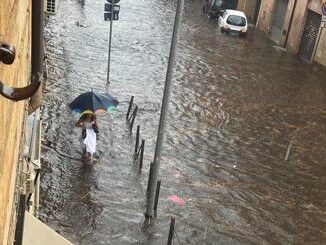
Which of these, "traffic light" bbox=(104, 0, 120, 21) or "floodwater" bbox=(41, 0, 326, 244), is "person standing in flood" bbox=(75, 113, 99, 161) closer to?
"floodwater" bbox=(41, 0, 326, 244)

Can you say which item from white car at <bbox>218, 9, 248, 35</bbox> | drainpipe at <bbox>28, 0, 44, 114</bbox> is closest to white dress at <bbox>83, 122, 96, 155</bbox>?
drainpipe at <bbox>28, 0, 44, 114</bbox>

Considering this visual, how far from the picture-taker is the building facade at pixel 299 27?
997 inches

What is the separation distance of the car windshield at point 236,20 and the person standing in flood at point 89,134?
1838 cm

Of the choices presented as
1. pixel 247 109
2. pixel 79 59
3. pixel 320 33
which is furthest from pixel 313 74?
pixel 79 59

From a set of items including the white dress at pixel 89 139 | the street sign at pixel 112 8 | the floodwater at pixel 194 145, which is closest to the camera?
the floodwater at pixel 194 145

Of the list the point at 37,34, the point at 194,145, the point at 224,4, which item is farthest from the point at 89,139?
the point at 224,4

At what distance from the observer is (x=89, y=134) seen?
12.2 m

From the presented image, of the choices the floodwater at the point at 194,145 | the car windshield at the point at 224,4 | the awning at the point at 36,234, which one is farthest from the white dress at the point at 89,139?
the car windshield at the point at 224,4

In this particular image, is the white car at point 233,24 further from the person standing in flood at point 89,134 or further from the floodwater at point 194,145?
the person standing in flood at point 89,134

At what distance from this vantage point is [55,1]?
15.8 metres

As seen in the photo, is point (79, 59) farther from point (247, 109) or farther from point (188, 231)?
point (188, 231)

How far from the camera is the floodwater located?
34.5ft

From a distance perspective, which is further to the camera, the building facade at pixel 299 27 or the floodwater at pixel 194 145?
the building facade at pixel 299 27

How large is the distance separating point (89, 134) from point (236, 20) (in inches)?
748
